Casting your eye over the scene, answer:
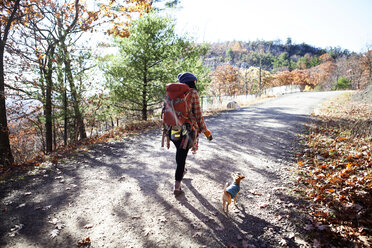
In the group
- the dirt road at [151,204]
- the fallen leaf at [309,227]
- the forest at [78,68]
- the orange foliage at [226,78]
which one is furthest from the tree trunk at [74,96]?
the orange foliage at [226,78]

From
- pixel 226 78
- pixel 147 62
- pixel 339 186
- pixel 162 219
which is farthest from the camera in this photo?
pixel 226 78

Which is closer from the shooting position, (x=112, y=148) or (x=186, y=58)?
(x=112, y=148)

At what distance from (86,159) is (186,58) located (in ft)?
23.1

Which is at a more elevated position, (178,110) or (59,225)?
(178,110)

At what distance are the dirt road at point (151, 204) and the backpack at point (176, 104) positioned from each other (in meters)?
1.51

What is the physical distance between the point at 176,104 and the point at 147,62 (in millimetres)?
6959

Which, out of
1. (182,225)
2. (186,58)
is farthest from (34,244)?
(186,58)

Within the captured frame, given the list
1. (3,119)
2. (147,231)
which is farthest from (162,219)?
(3,119)

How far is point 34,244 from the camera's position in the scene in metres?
2.45

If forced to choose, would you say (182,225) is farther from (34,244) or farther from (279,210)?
(34,244)

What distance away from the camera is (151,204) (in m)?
3.27

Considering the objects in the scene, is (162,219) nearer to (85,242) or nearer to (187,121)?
(85,242)

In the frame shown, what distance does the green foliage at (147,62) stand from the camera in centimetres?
859

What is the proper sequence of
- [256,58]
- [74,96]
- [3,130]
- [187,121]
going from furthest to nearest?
[256,58], [74,96], [3,130], [187,121]
